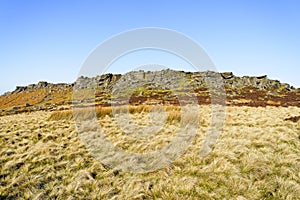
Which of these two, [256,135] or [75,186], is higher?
[256,135]

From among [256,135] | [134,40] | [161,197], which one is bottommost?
[161,197]

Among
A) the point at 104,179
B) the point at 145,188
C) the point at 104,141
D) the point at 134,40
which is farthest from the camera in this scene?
the point at 134,40

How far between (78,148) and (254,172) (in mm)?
5596

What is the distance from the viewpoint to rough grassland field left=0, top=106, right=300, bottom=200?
550 centimetres

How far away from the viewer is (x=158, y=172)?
671cm

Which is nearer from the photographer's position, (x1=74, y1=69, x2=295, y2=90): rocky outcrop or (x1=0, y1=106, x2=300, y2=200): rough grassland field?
(x1=0, y1=106, x2=300, y2=200): rough grassland field

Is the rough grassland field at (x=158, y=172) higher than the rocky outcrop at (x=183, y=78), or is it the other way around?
the rocky outcrop at (x=183, y=78)

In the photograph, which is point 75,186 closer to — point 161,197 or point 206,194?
point 161,197

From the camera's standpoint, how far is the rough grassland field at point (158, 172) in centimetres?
550

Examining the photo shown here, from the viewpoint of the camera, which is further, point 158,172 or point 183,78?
point 183,78

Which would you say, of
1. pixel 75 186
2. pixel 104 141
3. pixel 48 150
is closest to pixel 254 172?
pixel 75 186

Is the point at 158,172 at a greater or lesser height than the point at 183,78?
lesser

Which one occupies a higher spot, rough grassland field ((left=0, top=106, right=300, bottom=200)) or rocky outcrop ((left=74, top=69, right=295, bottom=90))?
rocky outcrop ((left=74, top=69, right=295, bottom=90))

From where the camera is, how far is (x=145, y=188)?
5746 millimetres
